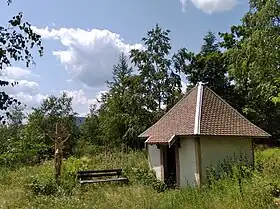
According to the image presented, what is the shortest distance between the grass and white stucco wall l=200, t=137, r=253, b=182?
1.03 meters

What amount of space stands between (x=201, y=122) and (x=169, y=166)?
3.30 meters

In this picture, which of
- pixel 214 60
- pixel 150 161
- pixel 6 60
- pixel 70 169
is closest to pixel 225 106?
pixel 150 161

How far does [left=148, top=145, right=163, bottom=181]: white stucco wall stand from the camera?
54.8 feet

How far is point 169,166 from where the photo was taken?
56.7 feet

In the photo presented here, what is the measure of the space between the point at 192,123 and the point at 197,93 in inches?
92.8

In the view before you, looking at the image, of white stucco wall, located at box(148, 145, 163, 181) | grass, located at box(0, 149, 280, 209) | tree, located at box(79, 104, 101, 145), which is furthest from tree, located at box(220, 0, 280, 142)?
tree, located at box(79, 104, 101, 145)

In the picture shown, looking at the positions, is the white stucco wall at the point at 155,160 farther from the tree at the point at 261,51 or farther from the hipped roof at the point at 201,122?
the tree at the point at 261,51

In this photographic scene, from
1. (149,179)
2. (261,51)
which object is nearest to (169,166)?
(149,179)

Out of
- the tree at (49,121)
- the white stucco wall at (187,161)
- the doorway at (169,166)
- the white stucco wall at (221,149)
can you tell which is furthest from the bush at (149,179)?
the tree at (49,121)

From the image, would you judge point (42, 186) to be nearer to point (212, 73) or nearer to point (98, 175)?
point (98, 175)

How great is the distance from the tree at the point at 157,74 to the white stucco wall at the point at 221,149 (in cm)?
1611

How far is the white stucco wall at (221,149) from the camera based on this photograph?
569 inches

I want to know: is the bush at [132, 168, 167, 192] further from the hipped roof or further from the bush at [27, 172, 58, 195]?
the bush at [27, 172, 58, 195]

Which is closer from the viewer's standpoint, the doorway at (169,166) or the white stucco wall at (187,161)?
the white stucco wall at (187,161)
